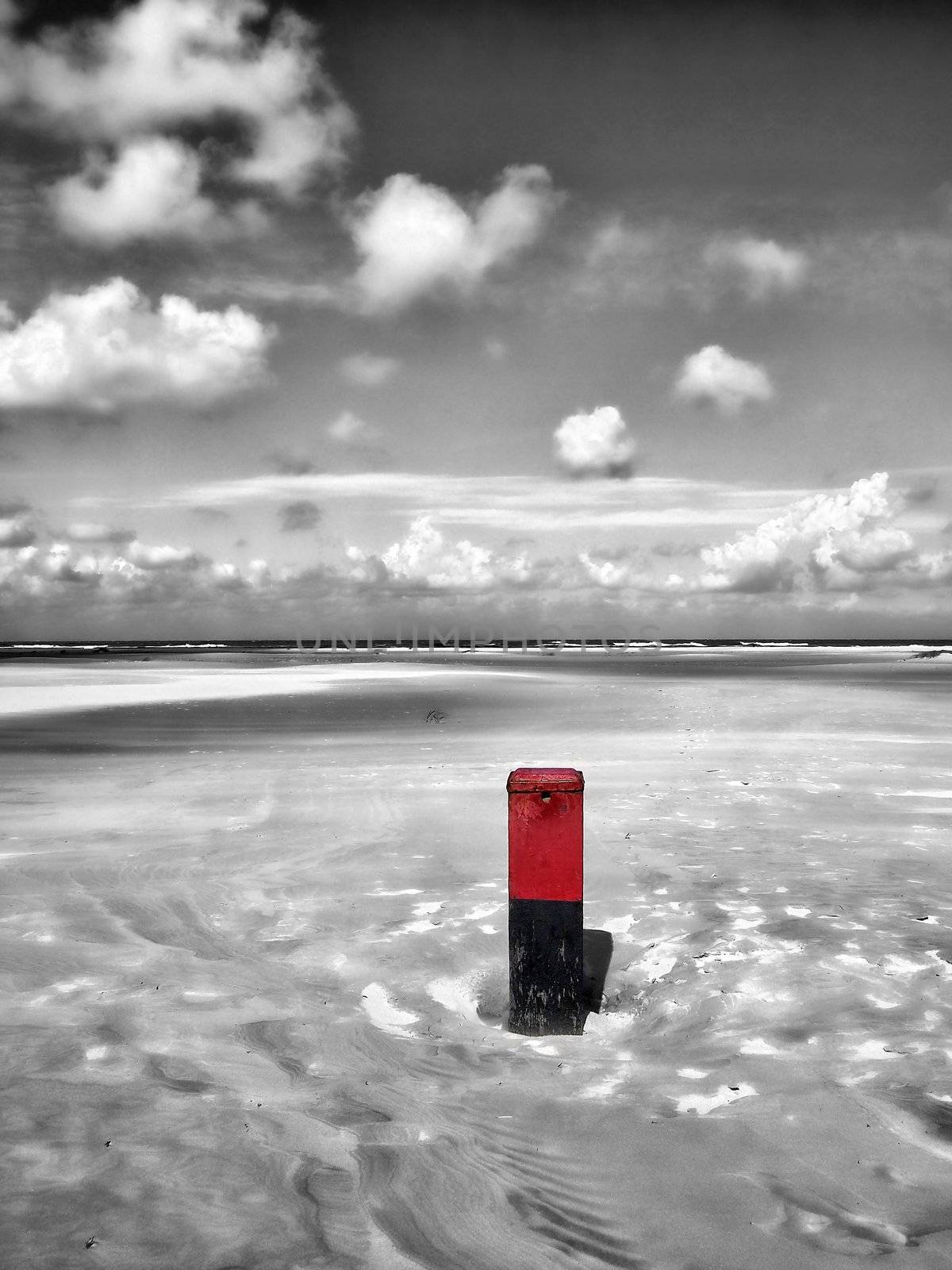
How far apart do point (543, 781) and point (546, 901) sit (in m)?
0.53

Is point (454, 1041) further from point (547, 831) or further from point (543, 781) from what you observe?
point (543, 781)

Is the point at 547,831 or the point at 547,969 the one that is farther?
the point at 547,969

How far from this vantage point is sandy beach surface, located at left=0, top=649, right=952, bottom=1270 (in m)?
2.61

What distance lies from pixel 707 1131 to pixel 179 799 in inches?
294

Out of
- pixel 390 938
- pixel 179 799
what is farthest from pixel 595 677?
pixel 390 938

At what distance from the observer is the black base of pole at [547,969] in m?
3.86

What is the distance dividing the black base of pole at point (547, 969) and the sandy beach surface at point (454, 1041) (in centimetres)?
9

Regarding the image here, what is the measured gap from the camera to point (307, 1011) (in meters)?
4.10

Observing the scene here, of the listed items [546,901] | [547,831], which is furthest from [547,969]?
[547,831]

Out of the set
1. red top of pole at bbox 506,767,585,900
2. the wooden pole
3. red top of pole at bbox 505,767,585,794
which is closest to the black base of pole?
the wooden pole

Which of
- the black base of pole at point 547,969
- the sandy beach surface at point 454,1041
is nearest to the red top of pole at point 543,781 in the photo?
the black base of pole at point 547,969

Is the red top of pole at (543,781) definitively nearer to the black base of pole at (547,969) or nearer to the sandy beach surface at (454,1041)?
the black base of pole at (547,969)

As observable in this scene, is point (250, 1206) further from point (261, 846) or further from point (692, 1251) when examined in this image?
point (261, 846)

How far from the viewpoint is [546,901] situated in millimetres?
3828
